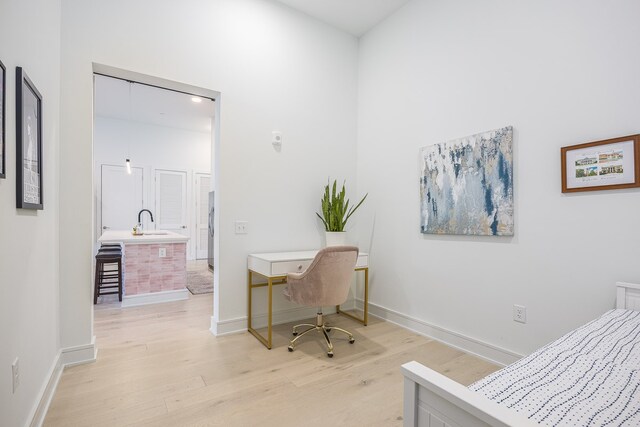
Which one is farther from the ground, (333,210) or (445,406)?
(333,210)

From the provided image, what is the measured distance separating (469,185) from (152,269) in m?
3.73

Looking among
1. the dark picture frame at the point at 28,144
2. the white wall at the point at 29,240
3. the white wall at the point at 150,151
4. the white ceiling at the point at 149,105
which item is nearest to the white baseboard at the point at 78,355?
the white wall at the point at 29,240

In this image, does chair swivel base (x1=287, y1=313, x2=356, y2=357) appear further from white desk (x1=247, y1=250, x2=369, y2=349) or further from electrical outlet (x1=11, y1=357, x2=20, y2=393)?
electrical outlet (x1=11, y1=357, x2=20, y2=393)

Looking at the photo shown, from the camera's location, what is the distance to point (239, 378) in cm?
214

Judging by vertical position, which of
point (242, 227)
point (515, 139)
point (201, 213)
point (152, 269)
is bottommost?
point (152, 269)

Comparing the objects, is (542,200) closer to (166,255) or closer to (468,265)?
(468,265)

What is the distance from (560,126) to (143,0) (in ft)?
10.4

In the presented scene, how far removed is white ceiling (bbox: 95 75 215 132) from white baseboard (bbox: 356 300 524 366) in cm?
440

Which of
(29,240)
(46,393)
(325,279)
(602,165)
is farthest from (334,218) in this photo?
(46,393)

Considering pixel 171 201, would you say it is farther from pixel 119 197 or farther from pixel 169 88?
pixel 169 88

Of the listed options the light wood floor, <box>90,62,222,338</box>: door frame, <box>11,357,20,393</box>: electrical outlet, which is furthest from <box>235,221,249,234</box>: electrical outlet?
<box>11,357,20,393</box>: electrical outlet

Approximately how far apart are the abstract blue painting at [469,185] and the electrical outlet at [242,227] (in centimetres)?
163

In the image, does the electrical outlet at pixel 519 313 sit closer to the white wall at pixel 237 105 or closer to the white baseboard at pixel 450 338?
the white baseboard at pixel 450 338

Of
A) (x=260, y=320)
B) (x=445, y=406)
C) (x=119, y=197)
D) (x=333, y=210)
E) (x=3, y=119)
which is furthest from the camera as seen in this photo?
(x=119, y=197)
